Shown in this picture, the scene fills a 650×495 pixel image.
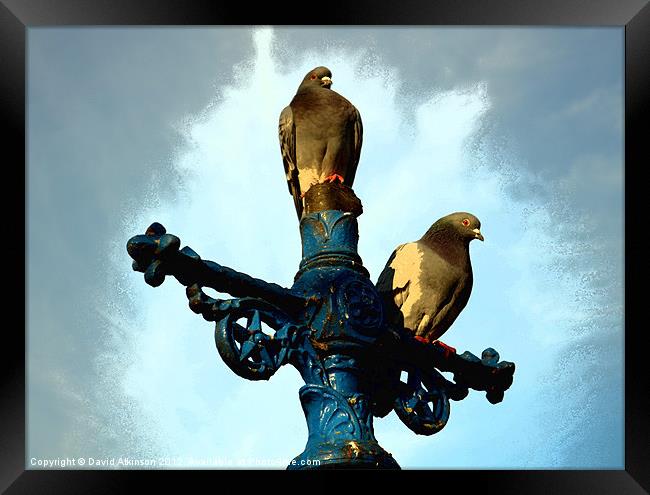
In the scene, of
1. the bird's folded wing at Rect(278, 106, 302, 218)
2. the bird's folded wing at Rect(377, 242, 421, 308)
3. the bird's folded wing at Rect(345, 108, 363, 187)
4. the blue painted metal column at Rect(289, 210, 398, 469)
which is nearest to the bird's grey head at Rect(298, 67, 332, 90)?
the bird's folded wing at Rect(278, 106, 302, 218)

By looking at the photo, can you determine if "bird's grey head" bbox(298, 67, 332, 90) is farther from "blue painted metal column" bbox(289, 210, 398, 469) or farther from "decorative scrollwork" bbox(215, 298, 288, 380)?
"decorative scrollwork" bbox(215, 298, 288, 380)

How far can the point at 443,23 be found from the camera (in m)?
5.99

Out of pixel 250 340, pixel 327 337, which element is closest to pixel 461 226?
pixel 327 337

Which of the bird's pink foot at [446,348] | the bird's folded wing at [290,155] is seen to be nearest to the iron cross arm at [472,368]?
the bird's pink foot at [446,348]

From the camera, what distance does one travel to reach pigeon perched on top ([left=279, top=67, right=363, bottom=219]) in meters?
7.55

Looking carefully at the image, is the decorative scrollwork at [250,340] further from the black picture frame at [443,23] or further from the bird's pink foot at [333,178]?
the bird's pink foot at [333,178]

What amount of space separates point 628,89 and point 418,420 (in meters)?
2.05

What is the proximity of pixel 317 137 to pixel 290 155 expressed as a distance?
26cm

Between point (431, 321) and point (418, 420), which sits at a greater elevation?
point (431, 321)

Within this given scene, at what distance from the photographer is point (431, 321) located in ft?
29.1

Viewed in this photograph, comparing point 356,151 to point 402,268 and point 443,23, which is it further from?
point 443,23

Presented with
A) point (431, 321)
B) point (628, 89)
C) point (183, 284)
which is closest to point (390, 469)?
point (183, 284)

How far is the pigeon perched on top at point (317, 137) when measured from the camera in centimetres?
755

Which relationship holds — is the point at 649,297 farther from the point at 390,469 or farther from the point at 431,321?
the point at 431,321
